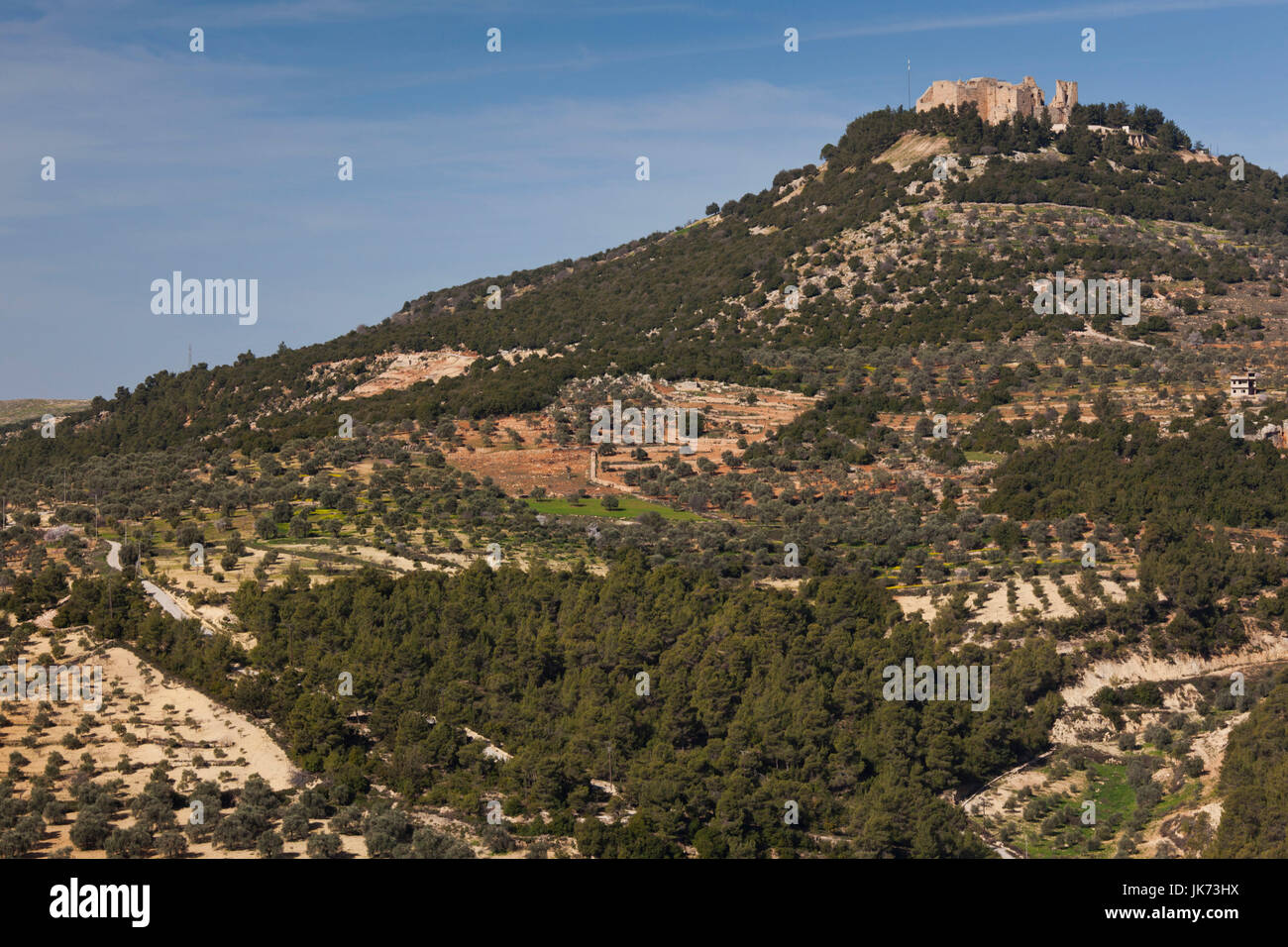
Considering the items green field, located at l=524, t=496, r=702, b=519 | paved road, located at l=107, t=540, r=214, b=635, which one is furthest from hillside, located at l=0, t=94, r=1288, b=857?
paved road, located at l=107, t=540, r=214, b=635

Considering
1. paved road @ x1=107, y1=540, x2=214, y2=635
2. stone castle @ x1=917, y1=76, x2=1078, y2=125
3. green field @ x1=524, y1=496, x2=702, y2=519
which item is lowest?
paved road @ x1=107, y1=540, x2=214, y2=635

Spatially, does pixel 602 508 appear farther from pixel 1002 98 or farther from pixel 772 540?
pixel 1002 98

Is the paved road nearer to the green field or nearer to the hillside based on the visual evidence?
the hillside

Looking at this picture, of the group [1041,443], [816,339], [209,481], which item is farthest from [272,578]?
[816,339]

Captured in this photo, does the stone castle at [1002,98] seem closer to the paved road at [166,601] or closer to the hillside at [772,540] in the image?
the hillside at [772,540]

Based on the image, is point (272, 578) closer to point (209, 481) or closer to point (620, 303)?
point (209, 481)
